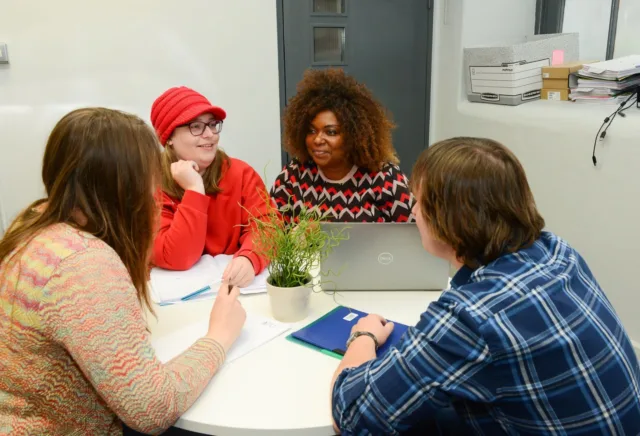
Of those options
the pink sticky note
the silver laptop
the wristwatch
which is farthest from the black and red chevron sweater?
the pink sticky note

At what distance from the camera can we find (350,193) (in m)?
2.08

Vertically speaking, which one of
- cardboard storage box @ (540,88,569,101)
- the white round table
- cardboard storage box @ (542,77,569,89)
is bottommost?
the white round table

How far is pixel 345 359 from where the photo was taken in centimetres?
106

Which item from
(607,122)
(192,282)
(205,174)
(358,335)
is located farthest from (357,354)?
(607,122)

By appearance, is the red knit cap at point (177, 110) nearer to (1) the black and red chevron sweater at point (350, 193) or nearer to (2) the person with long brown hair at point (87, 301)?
(1) the black and red chevron sweater at point (350, 193)

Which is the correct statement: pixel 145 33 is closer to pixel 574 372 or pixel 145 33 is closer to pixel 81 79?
pixel 81 79

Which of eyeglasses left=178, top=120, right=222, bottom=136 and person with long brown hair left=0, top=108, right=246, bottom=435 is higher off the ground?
eyeglasses left=178, top=120, right=222, bottom=136

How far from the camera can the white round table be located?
94 cm

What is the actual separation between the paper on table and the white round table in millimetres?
18

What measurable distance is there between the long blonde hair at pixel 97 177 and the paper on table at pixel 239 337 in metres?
0.24

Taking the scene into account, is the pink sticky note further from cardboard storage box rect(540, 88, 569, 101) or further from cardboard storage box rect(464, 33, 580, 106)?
cardboard storage box rect(540, 88, 569, 101)

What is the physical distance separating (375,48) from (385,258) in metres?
2.24

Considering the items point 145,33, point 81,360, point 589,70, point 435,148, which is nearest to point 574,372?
point 435,148

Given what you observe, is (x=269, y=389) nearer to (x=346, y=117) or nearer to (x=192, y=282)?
(x=192, y=282)
